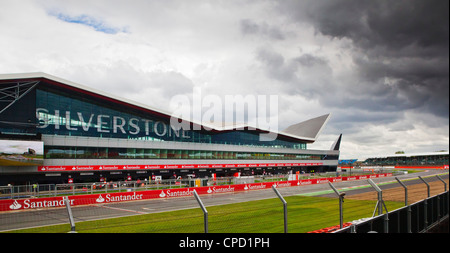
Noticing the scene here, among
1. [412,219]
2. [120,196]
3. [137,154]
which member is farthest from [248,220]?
[137,154]

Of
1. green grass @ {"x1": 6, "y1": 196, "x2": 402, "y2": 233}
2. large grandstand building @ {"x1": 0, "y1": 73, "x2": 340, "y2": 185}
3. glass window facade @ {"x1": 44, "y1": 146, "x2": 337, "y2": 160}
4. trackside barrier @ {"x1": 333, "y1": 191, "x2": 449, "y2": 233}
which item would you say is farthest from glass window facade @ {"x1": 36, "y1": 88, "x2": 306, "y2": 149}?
trackside barrier @ {"x1": 333, "y1": 191, "x2": 449, "y2": 233}

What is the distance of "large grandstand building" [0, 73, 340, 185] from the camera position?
40.4 meters

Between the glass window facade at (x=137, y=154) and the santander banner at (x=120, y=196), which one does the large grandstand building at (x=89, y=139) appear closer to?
the glass window facade at (x=137, y=154)

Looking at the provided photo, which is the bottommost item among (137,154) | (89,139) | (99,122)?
(137,154)

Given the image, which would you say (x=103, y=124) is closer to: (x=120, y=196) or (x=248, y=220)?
(x=120, y=196)

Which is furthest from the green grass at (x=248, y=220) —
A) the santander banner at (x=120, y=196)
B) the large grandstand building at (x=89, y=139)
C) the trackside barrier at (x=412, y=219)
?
the large grandstand building at (x=89, y=139)

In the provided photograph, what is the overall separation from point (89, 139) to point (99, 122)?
11.9 ft

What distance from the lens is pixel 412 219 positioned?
499 inches

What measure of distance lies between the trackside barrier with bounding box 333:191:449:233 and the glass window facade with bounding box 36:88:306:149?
140ft

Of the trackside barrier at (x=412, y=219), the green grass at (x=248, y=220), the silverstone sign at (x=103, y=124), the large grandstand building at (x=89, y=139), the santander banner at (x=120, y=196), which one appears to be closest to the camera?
the trackside barrier at (x=412, y=219)

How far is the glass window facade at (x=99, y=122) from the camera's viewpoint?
144 ft
